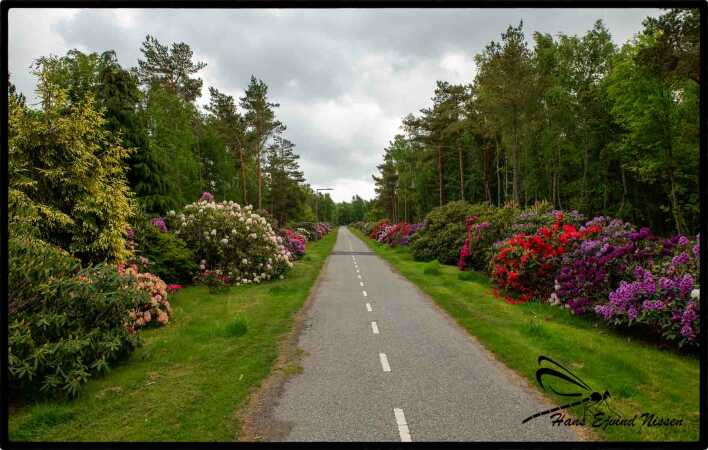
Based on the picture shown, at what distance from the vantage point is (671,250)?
402 inches

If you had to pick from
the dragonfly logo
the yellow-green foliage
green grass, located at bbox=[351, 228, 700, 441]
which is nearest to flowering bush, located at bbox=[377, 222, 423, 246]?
green grass, located at bbox=[351, 228, 700, 441]

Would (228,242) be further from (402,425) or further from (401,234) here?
(401,234)

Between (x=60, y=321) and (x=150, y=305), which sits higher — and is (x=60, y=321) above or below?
above

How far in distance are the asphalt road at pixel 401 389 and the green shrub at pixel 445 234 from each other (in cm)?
1516

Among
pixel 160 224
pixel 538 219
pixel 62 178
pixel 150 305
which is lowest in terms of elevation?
A: pixel 150 305

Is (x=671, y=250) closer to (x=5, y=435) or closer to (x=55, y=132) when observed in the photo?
(x=5, y=435)

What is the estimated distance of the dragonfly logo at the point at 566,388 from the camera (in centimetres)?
553

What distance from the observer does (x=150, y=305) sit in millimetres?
10602

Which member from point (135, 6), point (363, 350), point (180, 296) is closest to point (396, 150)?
point (180, 296)

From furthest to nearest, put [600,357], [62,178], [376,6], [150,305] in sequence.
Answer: [150,305]
[62,178]
[600,357]
[376,6]

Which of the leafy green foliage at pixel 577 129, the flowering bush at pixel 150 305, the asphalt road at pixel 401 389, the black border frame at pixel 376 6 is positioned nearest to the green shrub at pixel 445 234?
the leafy green foliage at pixel 577 129

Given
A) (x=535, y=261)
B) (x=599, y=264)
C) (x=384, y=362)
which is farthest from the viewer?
(x=535, y=261)

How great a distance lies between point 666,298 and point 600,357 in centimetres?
228

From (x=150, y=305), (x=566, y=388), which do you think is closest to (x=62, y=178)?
(x=150, y=305)
